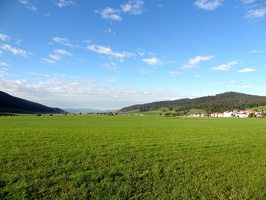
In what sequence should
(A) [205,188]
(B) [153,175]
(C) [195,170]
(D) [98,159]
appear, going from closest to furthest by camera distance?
(A) [205,188] → (B) [153,175] → (C) [195,170] → (D) [98,159]

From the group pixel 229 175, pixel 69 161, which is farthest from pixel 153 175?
pixel 69 161

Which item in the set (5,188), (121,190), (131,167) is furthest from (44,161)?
(121,190)

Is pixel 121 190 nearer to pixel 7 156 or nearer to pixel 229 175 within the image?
pixel 229 175

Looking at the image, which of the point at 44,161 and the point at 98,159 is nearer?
the point at 44,161

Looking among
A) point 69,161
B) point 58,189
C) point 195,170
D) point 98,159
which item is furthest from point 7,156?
point 195,170

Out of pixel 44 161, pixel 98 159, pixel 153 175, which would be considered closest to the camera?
pixel 153 175

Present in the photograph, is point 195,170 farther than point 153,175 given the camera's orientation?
Yes

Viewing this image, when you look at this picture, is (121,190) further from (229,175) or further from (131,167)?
(229,175)

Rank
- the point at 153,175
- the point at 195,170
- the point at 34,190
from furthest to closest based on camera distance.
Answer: the point at 195,170 → the point at 153,175 → the point at 34,190

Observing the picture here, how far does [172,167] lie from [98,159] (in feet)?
16.0

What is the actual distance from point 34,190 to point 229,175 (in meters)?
9.76

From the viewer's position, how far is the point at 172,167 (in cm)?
1370

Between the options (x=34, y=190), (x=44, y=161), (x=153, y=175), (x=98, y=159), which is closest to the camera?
(x=34, y=190)

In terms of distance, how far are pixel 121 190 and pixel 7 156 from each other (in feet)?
30.8
